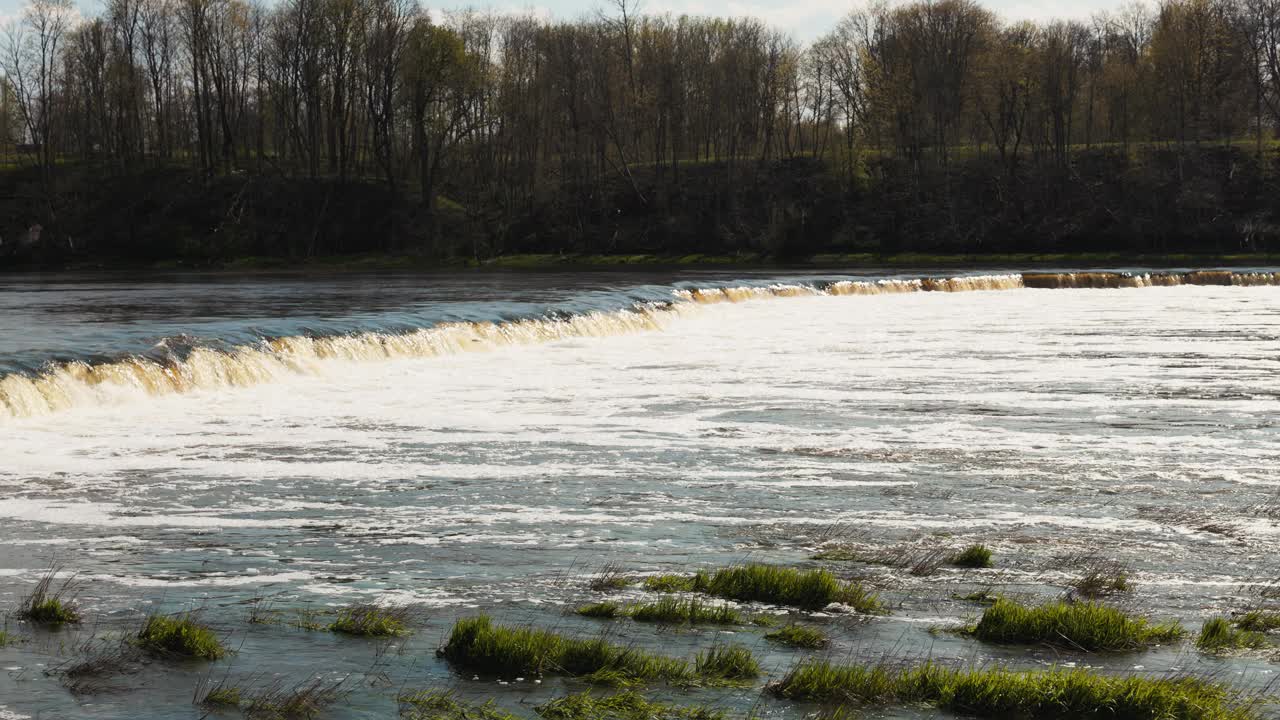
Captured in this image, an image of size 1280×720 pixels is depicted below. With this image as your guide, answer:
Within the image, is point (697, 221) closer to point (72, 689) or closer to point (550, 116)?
point (550, 116)

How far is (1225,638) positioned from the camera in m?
9.52

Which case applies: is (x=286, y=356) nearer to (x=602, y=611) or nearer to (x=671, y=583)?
(x=671, y=583)

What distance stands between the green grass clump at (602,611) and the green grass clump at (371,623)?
4.53ft

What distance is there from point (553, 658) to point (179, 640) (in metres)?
2.64

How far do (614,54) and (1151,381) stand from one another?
9639 centimetres

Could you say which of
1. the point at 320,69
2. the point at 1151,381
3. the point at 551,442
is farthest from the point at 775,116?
the point at 551,442

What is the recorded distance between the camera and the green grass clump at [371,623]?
975 centimetres

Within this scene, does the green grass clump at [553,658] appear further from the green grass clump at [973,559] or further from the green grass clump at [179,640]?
the green grass clump at [973,559]

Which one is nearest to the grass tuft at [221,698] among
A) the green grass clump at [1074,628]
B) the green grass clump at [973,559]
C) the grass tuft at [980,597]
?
the green grass clump at [1074,628]

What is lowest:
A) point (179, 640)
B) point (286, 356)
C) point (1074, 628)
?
point (1074, 628)

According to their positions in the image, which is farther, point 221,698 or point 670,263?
point 670,263

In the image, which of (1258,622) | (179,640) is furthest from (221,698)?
(1258,622)

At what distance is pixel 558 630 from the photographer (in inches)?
387

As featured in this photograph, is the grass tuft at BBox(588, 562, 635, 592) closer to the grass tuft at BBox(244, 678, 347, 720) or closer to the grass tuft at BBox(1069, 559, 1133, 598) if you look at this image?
the grass tuft at BBox(244, 678, 347, 720)
